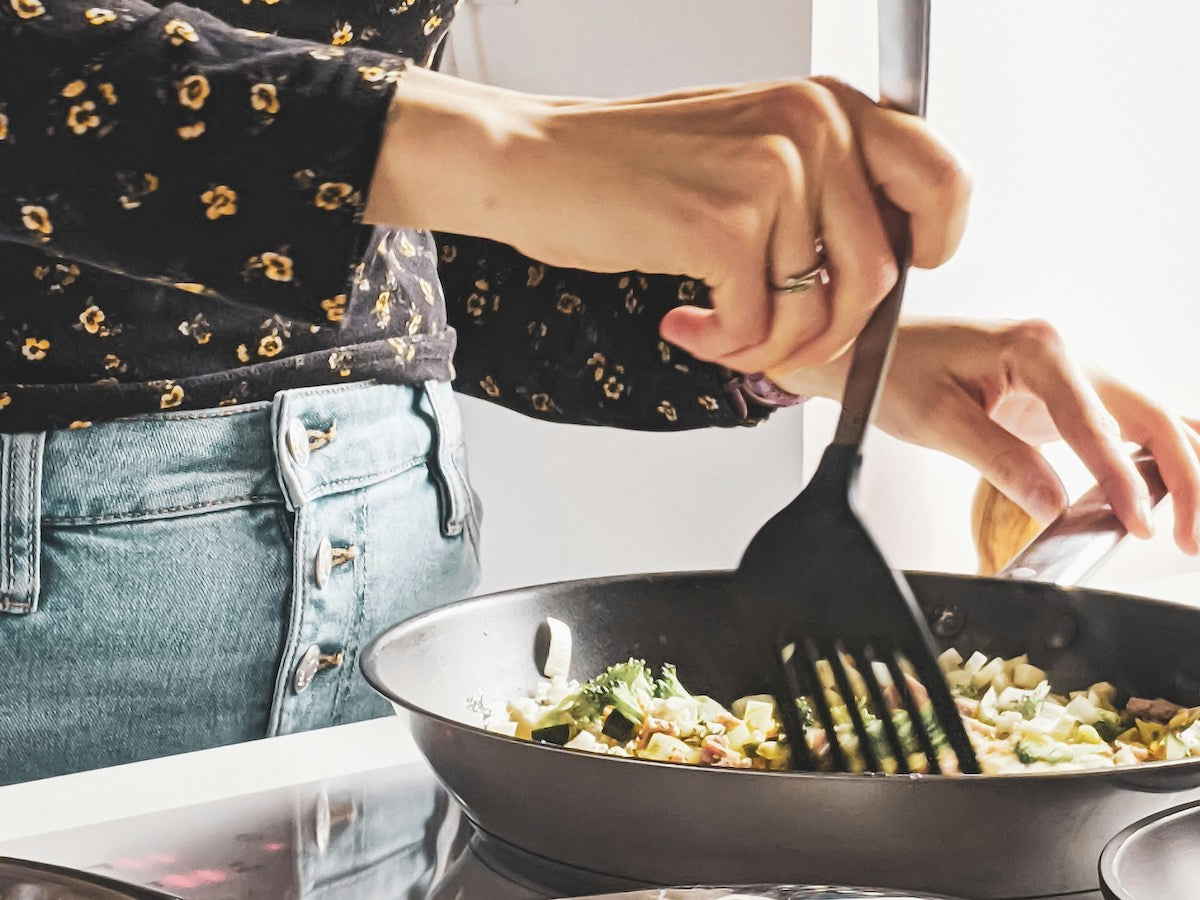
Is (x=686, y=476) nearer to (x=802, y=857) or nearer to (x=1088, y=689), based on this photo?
(x=1088, y=689)

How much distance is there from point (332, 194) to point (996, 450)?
0.57 meters

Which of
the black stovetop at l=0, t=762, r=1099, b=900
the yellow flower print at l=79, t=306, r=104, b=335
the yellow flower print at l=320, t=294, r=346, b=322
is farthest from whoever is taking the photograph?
the yellow flower print at l=79, t=306, r=104, b=335

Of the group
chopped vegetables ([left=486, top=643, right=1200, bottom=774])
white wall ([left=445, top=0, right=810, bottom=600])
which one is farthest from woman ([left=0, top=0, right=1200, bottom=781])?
white wall ([left=445, top=0, right=810, bottom=600])

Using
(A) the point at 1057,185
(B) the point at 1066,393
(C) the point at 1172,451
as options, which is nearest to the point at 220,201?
(B) the point at 1066,393

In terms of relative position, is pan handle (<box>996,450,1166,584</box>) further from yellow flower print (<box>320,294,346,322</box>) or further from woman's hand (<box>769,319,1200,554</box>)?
yellow flower print (<box>320,294,346,322</box>)

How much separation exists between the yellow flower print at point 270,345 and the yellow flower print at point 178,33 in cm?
36

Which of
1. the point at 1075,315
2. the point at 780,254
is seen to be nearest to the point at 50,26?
the point at 780,254

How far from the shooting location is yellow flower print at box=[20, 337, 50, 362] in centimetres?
84

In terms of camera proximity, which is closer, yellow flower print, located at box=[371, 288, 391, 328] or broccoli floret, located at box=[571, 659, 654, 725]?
broccoli floret, located at box=[571, 659, 654, 725]

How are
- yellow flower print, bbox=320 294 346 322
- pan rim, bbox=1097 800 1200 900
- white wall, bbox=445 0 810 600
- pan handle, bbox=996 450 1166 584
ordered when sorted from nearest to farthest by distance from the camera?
1. pan rim, bbox=1097 800 1200 900
2. yellow flower print, bbox=320 294 346 322
3. pan handle, bbox=996 450 1166 584
4. white wall, bbox=445 0 810 600

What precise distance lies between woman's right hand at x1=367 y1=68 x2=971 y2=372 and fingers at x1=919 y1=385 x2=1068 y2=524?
40cm

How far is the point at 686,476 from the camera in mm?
2283

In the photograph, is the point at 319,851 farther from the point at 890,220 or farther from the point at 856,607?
the point at 890,220

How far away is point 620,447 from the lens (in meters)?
2.39
